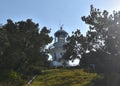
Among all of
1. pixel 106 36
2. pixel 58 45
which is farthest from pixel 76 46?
pixel 58 45

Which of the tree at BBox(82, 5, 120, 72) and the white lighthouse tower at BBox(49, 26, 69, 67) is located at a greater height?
the white lighthouse tower at BBox(49, 26, 69, 67)

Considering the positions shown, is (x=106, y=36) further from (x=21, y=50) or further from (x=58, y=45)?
(x=58, y=45)

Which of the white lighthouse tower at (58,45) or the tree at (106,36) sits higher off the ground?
the white lighthouse tower at (58,45)

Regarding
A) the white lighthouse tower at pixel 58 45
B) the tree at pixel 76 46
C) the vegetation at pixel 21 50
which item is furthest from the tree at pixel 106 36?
the white lighthouse tower at pixel 58 45

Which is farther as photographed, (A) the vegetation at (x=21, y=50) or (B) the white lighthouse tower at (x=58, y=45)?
(B) the white lighthouse tower at (x=58, y=45)

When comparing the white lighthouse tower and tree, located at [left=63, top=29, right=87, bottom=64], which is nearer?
tree, located at [left=63, top=29, right=87, bottom=64]

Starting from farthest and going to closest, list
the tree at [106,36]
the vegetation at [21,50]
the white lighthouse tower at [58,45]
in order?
1. the white lighthouse tower at [58,45]
2. the vegetation at [21,50]
3. the tree at [106,36]

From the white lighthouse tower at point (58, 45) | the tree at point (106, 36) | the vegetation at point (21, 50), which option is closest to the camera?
the tree at point (106, 36)

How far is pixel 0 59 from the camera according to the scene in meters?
43.9

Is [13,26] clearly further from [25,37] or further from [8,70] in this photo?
[8,70]

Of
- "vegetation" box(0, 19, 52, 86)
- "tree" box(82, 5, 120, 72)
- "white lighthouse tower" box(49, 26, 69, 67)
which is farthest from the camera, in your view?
"white lighthouse tower" box(49, 26, 69, 67)

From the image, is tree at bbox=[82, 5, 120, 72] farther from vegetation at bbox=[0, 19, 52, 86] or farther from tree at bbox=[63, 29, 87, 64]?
vegetation at bbox=[0, 19, 52, 86]

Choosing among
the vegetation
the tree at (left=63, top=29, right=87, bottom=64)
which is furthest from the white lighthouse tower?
the tree at (left=63, top=29, right=87, bottom=64)

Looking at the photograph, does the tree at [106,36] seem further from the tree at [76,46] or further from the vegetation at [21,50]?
the vegetation at [21,50]
